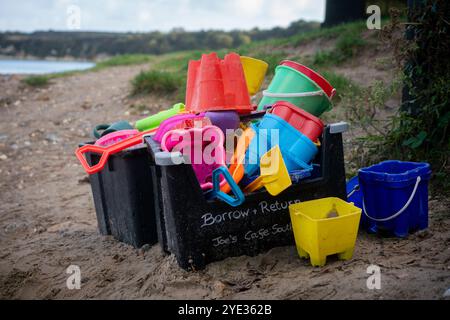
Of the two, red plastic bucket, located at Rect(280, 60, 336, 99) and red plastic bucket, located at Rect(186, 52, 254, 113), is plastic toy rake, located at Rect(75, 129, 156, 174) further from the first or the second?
red plastic bucket, located at Rect(280, 60, 336, 99)

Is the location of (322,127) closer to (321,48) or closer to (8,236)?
(8,236)

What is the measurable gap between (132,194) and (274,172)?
0.81 m

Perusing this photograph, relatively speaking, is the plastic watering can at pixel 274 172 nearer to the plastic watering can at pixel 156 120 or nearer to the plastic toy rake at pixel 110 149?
the plastic toy rake at pixel 110 149

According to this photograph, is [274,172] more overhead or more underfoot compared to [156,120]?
more underfoot

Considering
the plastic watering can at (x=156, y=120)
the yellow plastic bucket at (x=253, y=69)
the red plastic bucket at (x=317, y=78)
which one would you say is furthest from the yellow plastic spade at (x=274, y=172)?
the yellow plastic bucket at (x=253, y=69)

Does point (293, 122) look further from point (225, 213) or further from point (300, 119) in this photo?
point (225, 213)

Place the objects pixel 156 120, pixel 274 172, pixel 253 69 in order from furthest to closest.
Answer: pixel 253 69 → pixel 156 120 → pixel 274 172

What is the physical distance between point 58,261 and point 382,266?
1692 millimetres

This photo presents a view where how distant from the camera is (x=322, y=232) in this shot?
80.8 inches

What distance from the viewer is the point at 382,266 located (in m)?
2.01

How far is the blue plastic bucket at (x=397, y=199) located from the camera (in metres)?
2.35

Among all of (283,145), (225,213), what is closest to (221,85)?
(283,145)
